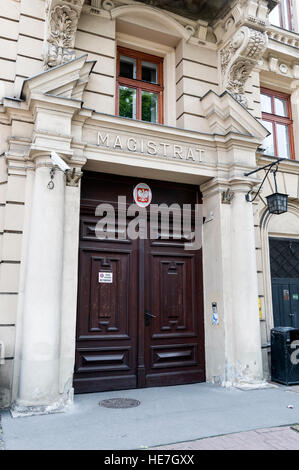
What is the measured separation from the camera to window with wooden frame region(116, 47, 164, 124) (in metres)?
7.62

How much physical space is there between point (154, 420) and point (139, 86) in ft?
20.4

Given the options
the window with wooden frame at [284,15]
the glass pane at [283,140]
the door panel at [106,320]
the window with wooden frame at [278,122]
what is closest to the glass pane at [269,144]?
the window with wooden frame at [278,122]

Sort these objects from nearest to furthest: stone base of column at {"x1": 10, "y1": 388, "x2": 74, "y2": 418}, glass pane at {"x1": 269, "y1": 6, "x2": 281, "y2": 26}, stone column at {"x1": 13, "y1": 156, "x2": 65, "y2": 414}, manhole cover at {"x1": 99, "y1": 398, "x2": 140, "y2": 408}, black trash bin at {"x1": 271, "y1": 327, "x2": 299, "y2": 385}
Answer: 1. stone base of column at {"x1": 10, "y1": 388, "x2": 74, "y2": 418}
2. stone column at {"x1": 13, "y1": 156, "x2": 65, "y2": 414}
3. manhole cover at {"x1": 99, "y1": 398, "x2": 140, "y2": 408}
4. black trash bin at {"x1": 271, "y1": 327, "x2": 299, "y2": 385}
5. glass pane at {"x1": 269, "y1": 6, "x2": 281, "y2": 26}

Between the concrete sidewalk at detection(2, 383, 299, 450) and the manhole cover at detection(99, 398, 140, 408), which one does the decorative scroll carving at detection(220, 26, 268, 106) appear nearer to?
the concrete sidewalk at detection(2, 383, 299, 450)

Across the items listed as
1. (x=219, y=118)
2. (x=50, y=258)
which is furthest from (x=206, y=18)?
(x=50, y=258)

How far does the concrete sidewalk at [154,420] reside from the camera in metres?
4.16

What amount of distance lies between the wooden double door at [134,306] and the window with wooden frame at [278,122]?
3134 millimetres

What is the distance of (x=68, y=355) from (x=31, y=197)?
99.4 inches

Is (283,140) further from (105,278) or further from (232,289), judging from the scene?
(105,278)

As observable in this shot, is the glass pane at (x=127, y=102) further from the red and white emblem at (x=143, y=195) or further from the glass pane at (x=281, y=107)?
the glass pane at (x=281, y=107)

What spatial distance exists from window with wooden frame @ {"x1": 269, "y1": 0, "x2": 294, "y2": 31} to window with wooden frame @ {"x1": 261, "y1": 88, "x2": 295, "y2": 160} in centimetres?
211

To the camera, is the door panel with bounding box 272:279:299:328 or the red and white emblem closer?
the red and white emblem

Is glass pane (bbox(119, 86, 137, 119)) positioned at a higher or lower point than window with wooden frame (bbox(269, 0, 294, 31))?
lower

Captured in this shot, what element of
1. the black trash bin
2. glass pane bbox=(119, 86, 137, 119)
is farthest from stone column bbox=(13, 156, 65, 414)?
the black trash bin
